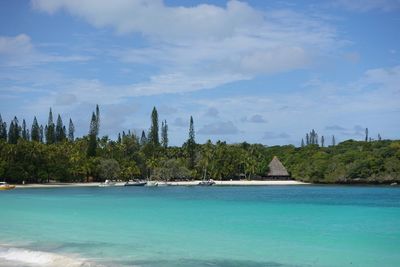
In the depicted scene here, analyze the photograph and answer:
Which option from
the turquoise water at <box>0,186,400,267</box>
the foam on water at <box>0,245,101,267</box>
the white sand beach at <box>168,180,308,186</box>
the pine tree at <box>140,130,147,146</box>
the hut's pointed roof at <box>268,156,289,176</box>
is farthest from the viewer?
the pine tree at <box>140,130,147,146</box>

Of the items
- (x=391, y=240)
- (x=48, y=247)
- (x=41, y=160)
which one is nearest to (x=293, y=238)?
(x=391, y=240)

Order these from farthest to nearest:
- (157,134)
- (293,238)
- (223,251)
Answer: (157,134) → (293,238) → (223,251)

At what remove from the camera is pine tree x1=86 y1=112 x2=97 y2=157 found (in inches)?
4114

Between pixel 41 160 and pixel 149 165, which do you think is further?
pixel 149 165

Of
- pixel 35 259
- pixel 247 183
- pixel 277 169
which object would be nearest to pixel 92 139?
pixel 247 183

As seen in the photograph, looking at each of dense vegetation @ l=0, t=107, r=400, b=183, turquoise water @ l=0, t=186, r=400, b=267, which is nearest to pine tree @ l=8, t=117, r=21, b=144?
dense vegetation @ l=0, t=107, r=400, b=183

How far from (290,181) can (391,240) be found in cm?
9284

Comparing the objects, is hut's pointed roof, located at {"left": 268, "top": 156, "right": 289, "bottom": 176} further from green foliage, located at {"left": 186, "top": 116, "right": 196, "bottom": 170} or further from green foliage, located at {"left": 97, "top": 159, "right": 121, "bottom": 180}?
green foliage, located at {"left": 97, "top": 159, "right": 121, "bottom": 180}

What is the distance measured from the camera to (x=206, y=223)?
1217 inches

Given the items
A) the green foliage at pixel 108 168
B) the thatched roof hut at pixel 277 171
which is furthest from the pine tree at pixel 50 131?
the thatched roof hut at pixel 277 171

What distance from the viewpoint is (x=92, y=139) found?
106938 millimetres

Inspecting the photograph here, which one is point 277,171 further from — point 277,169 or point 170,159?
point 170,159

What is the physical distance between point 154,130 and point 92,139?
14961mm

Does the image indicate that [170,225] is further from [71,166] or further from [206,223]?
[71,166]
